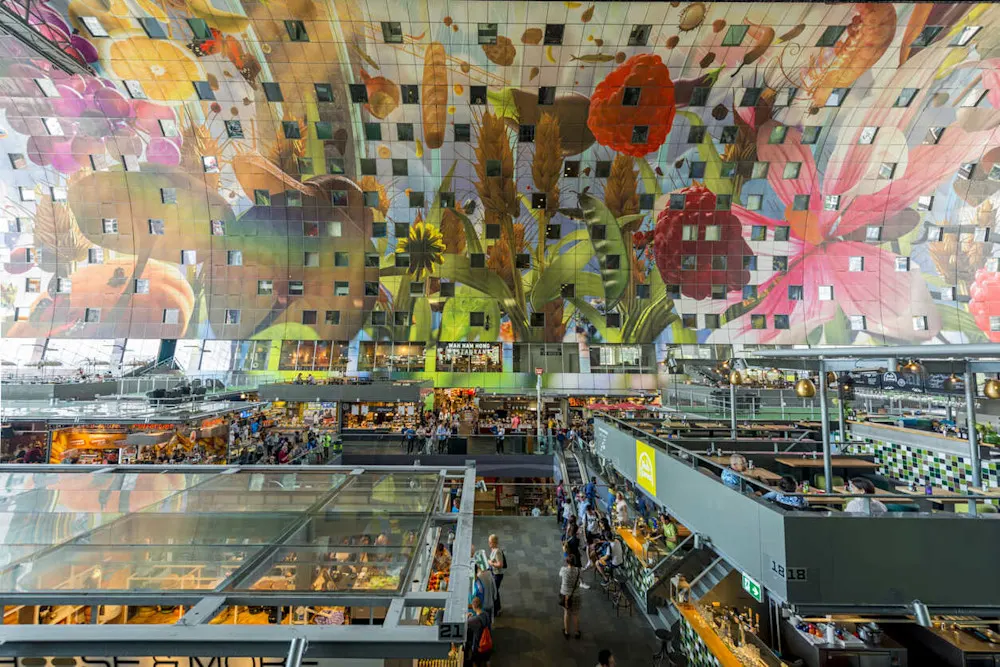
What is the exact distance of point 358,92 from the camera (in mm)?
21188

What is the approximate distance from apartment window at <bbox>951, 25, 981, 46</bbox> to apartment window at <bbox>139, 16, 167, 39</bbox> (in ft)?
108

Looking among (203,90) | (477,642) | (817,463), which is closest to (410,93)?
(203,90)

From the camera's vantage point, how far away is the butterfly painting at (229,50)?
19281 millimetres

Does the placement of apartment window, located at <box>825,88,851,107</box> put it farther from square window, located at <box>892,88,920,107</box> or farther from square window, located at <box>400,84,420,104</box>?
square window, located at <box>400,84,420,104</box>

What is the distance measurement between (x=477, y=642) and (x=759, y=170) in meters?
25.4

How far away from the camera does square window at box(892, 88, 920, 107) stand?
68.5 feet

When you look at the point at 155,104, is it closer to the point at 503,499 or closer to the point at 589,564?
the point at 503,499

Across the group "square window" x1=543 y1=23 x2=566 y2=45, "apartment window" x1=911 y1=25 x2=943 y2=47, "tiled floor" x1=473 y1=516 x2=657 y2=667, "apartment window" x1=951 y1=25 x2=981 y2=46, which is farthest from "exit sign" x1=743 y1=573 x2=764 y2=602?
"apartment window" x1=951 y1=25 x2=981 y2=46

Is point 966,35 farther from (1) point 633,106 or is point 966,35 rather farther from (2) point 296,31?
(2) point 296,31

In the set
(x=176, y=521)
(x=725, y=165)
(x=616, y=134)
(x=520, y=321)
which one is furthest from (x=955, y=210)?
(x=176, y=521)

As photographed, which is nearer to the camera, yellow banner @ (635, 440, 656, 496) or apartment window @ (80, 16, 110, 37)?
yellow banner @ (635, 440, 656, 496)

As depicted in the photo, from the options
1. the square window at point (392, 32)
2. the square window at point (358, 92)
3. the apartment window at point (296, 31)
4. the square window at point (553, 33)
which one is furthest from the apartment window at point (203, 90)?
the square window at point (553, 33)

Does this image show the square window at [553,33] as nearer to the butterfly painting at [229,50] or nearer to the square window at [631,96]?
the square window at [631,96]

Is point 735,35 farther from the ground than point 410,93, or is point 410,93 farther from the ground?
point 735,35
